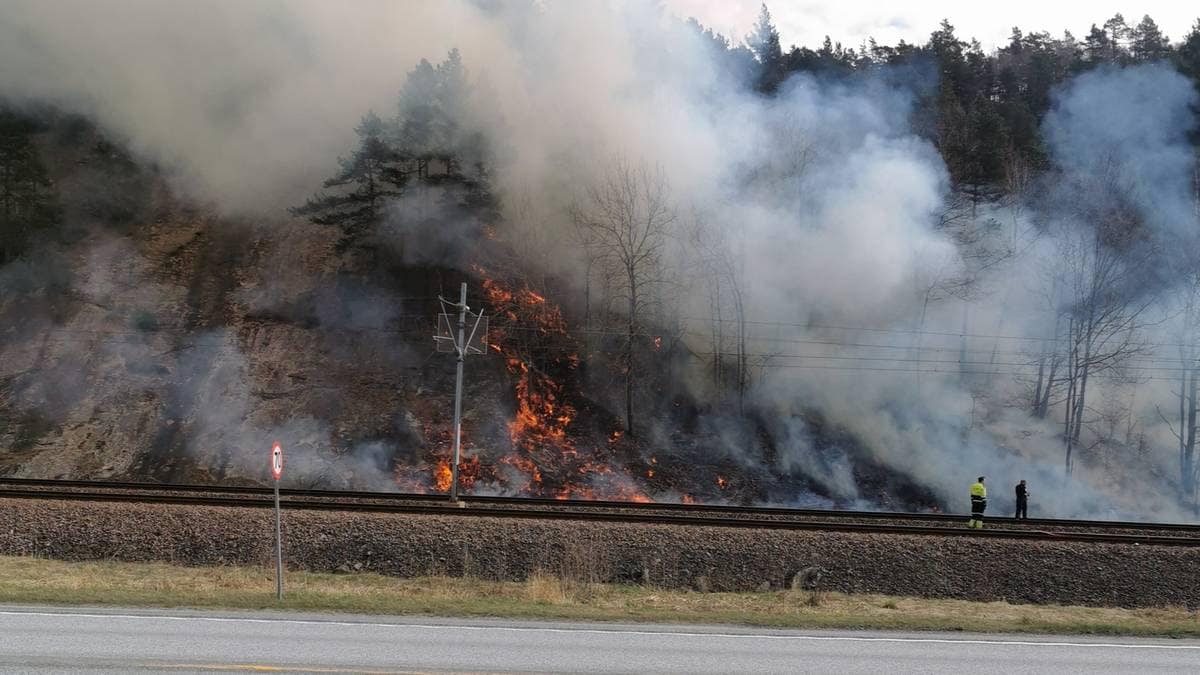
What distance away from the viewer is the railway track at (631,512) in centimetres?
1583

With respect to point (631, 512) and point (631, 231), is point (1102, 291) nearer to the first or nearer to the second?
point (631, 231)

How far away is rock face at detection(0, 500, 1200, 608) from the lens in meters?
14.5

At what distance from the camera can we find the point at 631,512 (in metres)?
18.4

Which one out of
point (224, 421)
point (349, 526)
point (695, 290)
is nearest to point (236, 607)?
point (349, 526)

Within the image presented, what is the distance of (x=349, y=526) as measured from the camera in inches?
602

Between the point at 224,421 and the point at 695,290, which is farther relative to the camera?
the point at 695,290

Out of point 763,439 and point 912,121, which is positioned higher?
point 912,121

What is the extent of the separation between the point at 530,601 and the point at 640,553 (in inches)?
113

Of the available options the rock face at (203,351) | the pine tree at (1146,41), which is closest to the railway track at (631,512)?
the rock face at (203,351)

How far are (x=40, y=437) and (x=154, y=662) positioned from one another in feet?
74.9

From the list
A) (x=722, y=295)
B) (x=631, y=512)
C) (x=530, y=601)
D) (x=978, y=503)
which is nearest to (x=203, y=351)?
(x=722, y=295)

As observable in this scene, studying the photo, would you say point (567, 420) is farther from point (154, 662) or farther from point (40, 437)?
point (154, 662)

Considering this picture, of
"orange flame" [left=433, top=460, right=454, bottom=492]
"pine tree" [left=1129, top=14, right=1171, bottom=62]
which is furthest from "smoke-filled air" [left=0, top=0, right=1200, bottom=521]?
"pine tree" [left=1129, top=14, right=1171, bottom=62]

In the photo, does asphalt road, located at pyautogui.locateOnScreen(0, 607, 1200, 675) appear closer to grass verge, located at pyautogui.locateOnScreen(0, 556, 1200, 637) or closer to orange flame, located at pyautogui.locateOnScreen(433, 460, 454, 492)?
grass verge, located at pyautogui.locateOnScreen(0, 556, 1200, 637)
